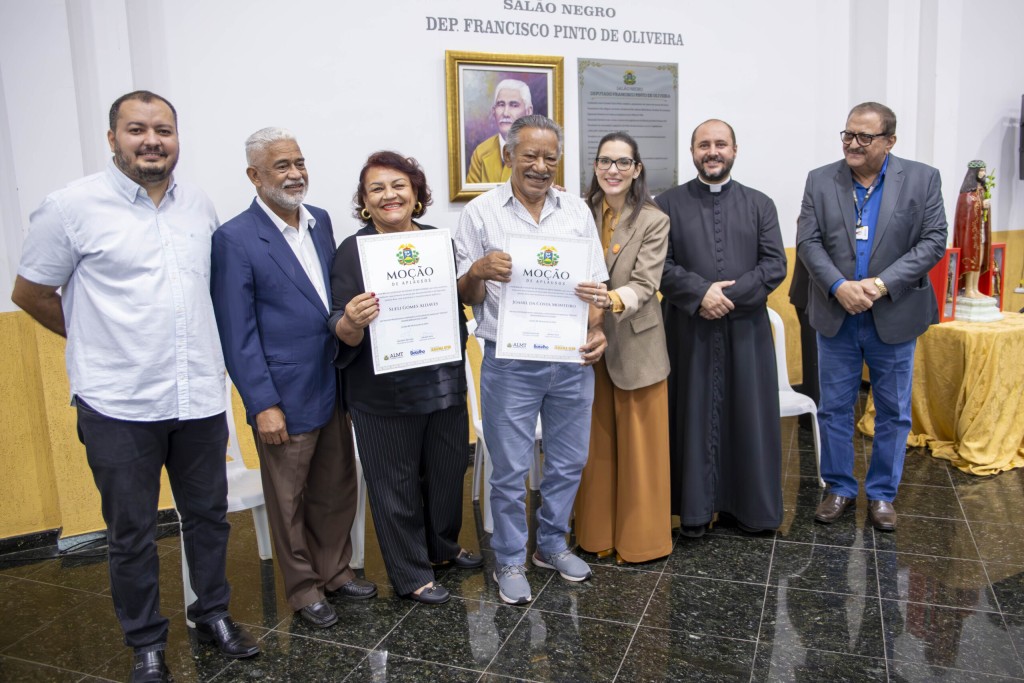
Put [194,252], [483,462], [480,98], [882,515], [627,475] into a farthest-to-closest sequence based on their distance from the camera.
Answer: [480,98]
[483,462]
[882,515]
[627,475]
[194,252]

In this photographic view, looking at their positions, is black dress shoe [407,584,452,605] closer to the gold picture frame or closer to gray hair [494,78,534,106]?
the gold picture frame

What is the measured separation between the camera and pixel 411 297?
2.76 meters

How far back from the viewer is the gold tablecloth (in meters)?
4.39

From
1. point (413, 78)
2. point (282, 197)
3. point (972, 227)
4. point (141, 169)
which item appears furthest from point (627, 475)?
point (972, 227)

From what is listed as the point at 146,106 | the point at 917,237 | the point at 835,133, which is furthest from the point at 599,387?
the point at 835,133

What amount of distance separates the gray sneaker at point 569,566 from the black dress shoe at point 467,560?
0.27 meters

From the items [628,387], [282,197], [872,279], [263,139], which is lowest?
[628,387]

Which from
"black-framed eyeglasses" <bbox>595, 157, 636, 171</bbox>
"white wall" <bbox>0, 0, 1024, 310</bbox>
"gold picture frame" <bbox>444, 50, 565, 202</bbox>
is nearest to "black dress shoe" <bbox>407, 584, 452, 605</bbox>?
"black-framed eyeglasses" <bbox>595, 157, 636, 171</bbox>

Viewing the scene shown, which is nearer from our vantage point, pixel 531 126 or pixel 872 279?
pixel 531 126

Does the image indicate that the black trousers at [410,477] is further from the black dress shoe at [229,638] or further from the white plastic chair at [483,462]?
the black dress shoe at [229,638]

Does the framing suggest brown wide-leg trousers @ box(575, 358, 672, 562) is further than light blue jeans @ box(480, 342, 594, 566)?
Yes

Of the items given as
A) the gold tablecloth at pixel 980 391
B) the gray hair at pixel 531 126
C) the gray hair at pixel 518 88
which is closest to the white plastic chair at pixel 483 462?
the gray hair at pixel 531 126

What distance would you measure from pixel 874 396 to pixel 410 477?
7.01 feet

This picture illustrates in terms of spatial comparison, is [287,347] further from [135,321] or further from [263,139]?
[263,139]
